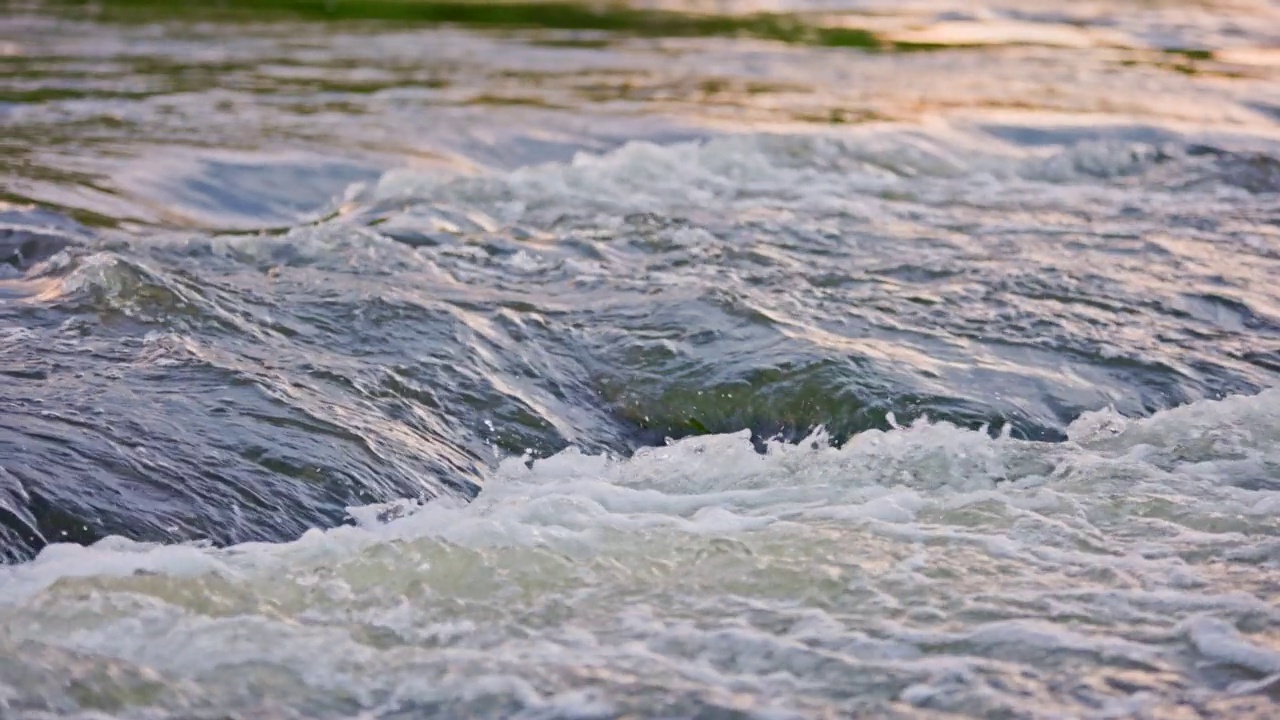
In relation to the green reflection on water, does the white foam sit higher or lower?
lower

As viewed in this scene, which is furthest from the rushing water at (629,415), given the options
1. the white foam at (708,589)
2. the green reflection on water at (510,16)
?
the green reflection on water at (510,16)

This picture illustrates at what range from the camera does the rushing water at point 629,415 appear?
3.32 metres

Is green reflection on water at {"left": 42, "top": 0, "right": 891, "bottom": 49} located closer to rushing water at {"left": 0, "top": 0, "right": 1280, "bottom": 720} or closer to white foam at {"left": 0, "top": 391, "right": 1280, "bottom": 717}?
rushing water at {"left": 0, "top": 0, "right": 1280, "bottom": 720}

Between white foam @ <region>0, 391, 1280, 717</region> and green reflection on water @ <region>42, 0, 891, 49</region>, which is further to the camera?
green reflection on water @ <region>42, 0, 891, 49</region>

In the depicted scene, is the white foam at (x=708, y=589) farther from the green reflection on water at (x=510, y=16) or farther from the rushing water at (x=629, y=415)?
the green reflection on water at (x=510, y=16)

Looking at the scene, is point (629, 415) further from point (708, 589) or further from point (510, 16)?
point (510, 16)

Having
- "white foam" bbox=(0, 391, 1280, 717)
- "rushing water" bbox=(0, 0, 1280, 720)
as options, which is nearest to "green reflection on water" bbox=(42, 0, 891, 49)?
"rushing water" bbox=(0, 0, 1280, 720)

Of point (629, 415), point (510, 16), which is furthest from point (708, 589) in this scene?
point (510, 16)

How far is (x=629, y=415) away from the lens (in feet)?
16.5

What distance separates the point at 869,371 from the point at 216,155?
4.67 metres

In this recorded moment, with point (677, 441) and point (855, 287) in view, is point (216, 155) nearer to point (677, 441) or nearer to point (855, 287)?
point (855, 287)

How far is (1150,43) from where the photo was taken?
13.9 metres

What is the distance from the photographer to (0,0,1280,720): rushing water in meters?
3.32

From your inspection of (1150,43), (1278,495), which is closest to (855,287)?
(1278,495)
